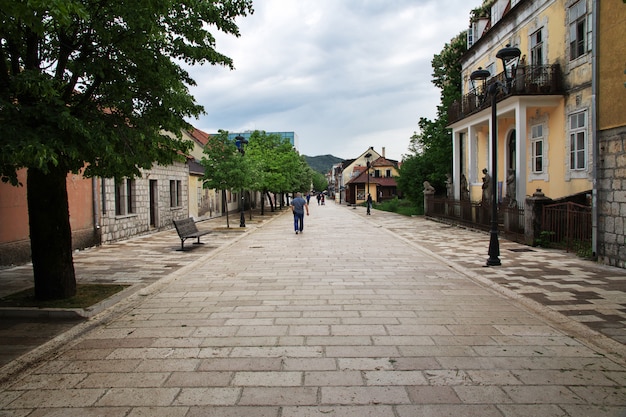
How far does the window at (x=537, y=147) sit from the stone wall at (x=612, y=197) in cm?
850

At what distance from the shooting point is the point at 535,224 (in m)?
13.2

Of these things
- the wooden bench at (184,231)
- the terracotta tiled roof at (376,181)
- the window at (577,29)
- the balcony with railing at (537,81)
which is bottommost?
the wooden bench at (184,231)

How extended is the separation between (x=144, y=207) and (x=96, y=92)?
12.9 m

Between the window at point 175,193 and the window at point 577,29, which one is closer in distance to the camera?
the window at point 577,29

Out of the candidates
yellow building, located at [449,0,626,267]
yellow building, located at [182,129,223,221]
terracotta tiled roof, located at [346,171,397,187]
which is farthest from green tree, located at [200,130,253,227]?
terracotta tiled roof, located at [346,171,397,187]

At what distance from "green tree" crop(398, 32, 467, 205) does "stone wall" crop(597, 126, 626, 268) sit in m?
19.3

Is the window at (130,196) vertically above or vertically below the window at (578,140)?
below

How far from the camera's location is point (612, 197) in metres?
9.80

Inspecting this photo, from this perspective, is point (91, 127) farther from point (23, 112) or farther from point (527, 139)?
point (527, 139)

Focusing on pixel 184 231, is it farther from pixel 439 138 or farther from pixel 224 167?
pixel 439 138

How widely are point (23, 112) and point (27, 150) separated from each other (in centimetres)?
90

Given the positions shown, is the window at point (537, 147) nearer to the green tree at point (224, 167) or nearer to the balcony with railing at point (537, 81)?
the balcony with railing at point (537, 81)

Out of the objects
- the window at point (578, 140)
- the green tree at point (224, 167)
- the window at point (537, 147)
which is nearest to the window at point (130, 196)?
the green tree at point (224, 167)

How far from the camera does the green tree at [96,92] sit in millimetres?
5348
